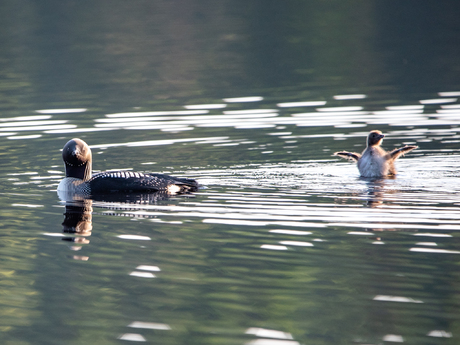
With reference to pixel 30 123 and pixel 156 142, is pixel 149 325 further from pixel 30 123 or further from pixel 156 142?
pixel 30 123

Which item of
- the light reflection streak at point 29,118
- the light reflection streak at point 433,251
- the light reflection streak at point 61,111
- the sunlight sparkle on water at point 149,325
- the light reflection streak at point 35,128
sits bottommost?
the sunlight sparkle on water at point 149,325

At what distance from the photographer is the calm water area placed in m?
5.62

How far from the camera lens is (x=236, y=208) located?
880 centimetres

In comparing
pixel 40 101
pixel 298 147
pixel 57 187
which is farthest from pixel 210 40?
pixel 57 187

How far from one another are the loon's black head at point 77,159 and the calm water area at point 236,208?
0.43 m

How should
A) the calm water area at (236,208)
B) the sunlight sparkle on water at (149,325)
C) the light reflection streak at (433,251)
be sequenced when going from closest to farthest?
the sunlight sparkle on water at (149,325)
the calm water area at (236,208)
the light reflection streak at (433,251)

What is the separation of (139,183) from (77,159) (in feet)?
3.19

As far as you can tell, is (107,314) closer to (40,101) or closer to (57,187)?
(57,187)

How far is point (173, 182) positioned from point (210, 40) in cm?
2276

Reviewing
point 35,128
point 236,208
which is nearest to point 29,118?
point 35,128

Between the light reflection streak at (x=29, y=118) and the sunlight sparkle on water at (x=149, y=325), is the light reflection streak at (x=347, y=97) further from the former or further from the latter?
the sunlight sparkle on water at (x=149, y=325)

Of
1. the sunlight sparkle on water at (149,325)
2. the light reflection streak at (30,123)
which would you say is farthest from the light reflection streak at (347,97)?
the sunlight sparkle on water at (149,325)

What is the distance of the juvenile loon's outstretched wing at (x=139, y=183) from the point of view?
9930 mm

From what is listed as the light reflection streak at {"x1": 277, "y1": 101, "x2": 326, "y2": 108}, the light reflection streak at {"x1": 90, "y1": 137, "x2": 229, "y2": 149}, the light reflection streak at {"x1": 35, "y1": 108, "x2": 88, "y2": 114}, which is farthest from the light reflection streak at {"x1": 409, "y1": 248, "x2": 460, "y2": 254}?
the light reflection streak at {"x1": 35, "y1": 108, "x2": 88, "y2": 114}
